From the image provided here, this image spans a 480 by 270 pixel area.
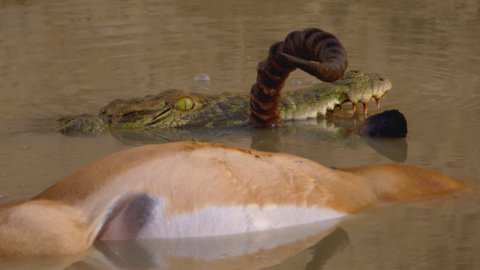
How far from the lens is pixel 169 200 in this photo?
4.59 m

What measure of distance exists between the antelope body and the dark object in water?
202 centimetres

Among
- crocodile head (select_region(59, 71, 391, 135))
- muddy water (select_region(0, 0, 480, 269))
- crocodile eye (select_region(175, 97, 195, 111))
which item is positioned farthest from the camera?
crocodile eye (select_region(175, 97, 195, 111))

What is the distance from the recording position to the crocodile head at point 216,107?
7594 mm

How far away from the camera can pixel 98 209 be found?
455cm

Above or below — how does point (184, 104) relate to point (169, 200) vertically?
below

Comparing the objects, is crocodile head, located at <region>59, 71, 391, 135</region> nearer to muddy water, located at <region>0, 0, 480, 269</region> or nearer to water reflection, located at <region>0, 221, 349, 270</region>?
muddy water, located at <region>0, 0, 480, 269</region>

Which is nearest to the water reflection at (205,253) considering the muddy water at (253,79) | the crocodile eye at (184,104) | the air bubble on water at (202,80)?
the muddy water at (253,79)

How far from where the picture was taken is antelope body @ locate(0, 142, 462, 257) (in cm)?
447

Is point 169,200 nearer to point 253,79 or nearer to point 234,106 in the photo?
point 234,106

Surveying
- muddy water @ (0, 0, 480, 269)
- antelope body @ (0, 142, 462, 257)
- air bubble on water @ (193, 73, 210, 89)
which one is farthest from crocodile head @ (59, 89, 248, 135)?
antelope body @ (0, 142, 462, 257)

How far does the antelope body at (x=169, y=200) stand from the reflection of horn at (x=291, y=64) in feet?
3.56

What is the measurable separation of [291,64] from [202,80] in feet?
7.46

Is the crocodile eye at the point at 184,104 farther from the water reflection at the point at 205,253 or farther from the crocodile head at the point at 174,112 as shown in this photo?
the water reflection at the point at 205,253

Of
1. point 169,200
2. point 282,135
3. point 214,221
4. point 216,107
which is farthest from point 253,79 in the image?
point 169,200
